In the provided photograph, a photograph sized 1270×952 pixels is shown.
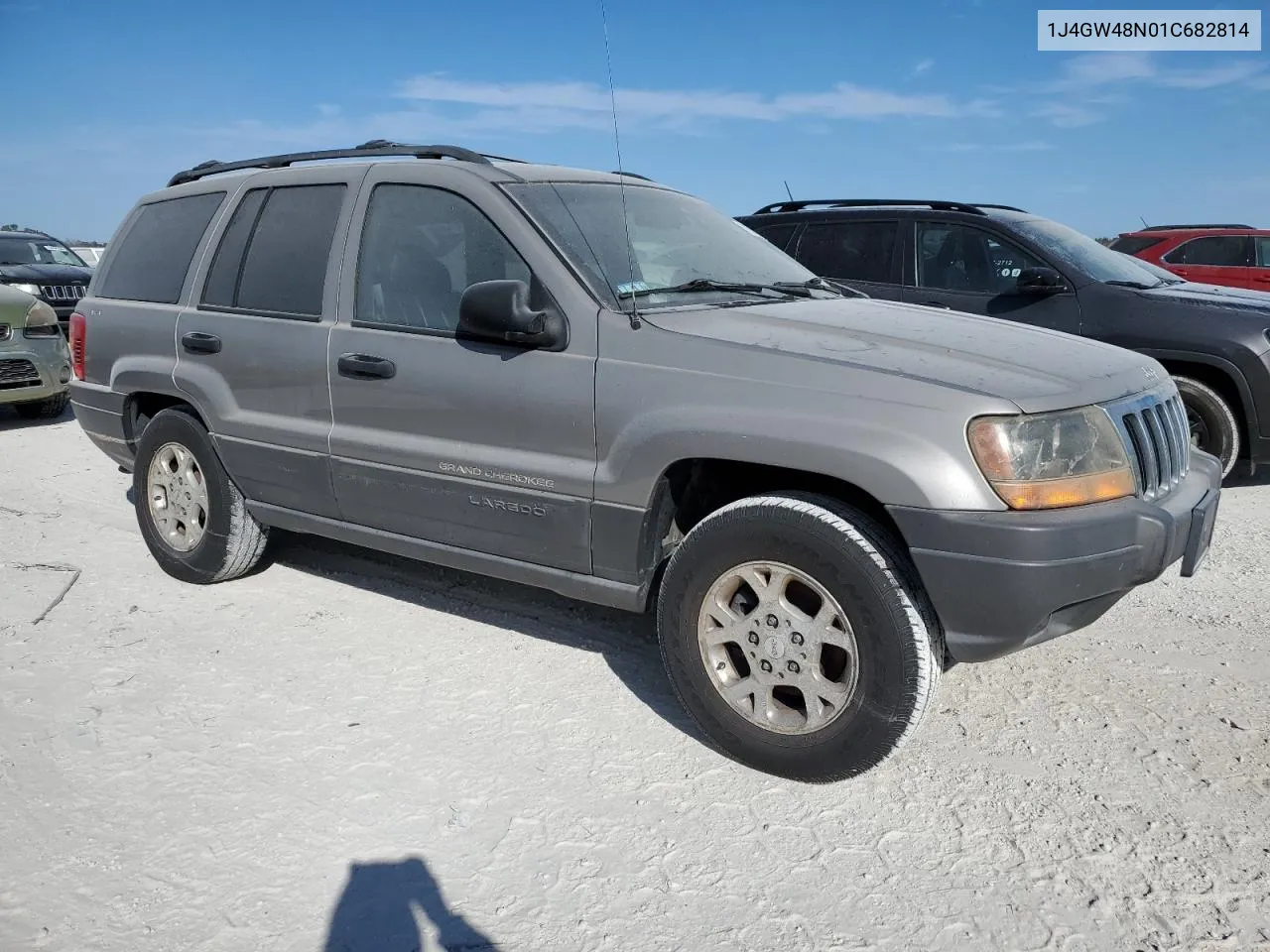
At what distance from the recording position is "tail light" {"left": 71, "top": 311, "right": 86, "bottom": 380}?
5.11 metres

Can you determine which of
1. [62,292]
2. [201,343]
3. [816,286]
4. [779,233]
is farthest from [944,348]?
[62,292]

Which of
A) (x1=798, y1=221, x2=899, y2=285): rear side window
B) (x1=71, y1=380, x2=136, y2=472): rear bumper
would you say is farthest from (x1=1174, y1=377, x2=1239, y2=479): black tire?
(x1=71, y1=380, x2=136, y2=472): rear bumper

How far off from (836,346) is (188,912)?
2.26 metres

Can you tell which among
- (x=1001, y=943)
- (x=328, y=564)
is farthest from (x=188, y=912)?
(x=328, y=564)

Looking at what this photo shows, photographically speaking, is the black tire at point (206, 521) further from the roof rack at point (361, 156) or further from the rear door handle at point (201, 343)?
the roof rack at point (361, 156)

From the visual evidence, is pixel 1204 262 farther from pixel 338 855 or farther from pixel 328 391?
pixel 338 855

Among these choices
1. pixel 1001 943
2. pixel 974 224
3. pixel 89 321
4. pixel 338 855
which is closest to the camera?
pixel 1001 943

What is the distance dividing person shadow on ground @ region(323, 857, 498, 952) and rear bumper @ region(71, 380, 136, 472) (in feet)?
10.2

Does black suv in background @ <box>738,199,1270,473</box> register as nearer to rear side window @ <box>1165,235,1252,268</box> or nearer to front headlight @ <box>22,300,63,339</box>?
front headlight @ <box>22,300,63,339</box>

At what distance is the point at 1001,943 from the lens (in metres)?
2.35

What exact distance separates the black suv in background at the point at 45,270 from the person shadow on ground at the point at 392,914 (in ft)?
33.7

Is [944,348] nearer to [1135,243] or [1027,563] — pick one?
[1027,563]

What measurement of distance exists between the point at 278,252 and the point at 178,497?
128cm

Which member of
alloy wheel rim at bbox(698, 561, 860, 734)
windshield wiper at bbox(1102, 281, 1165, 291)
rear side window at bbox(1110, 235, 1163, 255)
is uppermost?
rear side window at bbox(1110, 235, 1163, 255)
